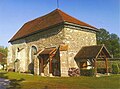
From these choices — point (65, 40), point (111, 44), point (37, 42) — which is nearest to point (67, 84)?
point (65, 40)

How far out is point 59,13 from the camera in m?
24.4

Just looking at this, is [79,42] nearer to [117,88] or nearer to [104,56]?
[104,56]

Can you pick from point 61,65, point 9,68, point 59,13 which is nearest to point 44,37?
point 59,13

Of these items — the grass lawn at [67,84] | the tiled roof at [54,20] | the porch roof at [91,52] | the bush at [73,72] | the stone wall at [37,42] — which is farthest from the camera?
the tiled roof at [54,20]

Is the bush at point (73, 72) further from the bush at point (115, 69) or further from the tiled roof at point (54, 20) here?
the bush at point (115, 69)

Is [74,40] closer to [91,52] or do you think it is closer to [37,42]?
[91,52]

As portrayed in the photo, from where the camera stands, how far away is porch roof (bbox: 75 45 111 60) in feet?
64.5

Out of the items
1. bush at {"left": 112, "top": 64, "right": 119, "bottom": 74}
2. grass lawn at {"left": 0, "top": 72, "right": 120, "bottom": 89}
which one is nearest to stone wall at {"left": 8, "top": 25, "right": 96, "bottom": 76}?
bush at {"left": 112, "top": 64, "right": 119, "bottom": 74}

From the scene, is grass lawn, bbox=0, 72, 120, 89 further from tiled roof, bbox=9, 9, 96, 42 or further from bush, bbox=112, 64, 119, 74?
tiled roof, bbox=9, 9, 96, 42

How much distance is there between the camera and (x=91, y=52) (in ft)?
66.5

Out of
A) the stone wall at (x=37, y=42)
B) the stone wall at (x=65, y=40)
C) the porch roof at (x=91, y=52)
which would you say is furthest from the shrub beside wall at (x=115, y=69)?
the stone wall at (x=37, y=42)

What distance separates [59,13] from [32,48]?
265 inches

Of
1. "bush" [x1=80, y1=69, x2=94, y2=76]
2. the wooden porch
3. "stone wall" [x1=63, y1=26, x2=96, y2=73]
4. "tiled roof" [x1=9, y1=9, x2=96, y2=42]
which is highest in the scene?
"tiled roof" [x1=9, y1=9, x2=96, y2=42]

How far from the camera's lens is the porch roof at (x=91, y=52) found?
19656 mm
